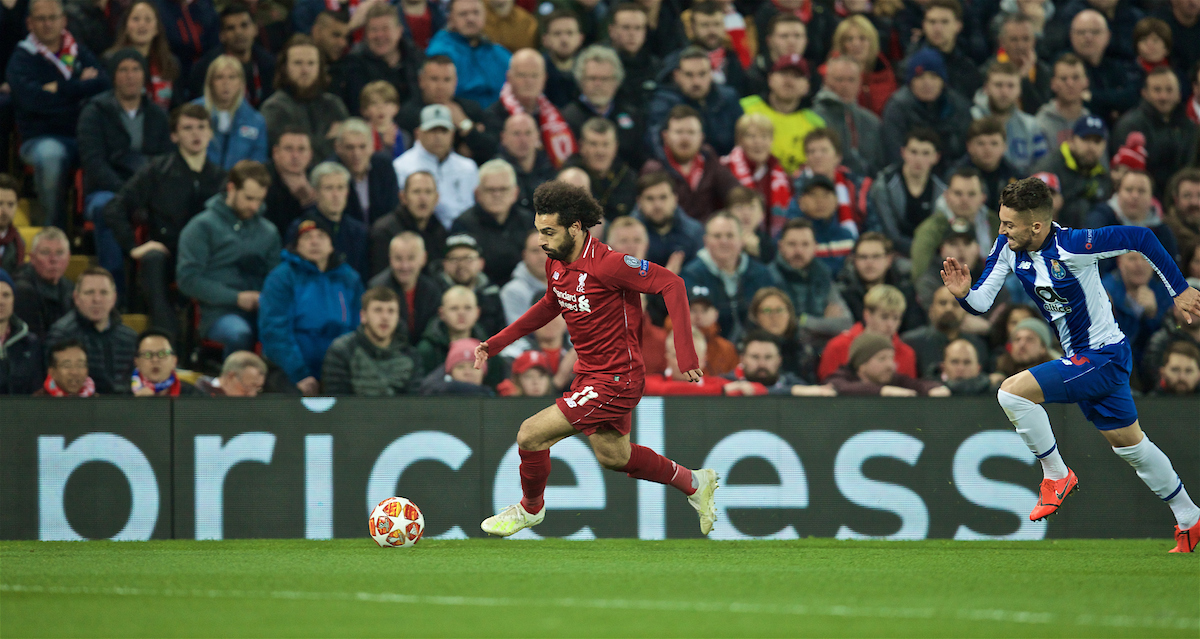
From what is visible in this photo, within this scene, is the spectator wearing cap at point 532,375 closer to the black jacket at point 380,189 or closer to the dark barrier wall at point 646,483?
the dark barrier wall at point 646,483

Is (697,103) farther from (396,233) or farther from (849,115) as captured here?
(396,233)

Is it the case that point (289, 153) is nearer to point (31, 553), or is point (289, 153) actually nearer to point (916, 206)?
point (31, 553)

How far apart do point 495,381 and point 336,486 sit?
1.54 meters

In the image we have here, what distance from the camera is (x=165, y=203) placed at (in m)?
10.7

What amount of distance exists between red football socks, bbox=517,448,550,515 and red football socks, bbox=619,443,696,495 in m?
0.07

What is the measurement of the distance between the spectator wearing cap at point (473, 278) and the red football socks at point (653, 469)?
317 centimetres

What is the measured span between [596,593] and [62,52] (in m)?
7.95

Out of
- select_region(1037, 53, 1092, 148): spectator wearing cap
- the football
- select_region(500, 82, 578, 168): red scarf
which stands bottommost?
the football

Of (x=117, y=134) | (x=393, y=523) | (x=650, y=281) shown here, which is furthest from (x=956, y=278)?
(x=117, y=134)

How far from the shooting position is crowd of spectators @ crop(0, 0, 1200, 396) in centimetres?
1013

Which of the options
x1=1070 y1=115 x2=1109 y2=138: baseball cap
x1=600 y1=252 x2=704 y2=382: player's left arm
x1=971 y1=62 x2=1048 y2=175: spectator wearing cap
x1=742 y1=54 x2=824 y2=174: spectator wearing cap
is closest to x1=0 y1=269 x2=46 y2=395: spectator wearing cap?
x1=600 y1=252 x2=704 y2=382: player's left arm

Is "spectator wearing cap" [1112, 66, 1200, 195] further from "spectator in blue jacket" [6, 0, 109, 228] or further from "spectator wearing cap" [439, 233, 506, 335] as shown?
"spectator in blue jacket" [6, 0, 109, 228]

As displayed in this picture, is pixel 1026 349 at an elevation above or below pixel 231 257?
below

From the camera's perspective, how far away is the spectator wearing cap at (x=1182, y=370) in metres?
10.1
